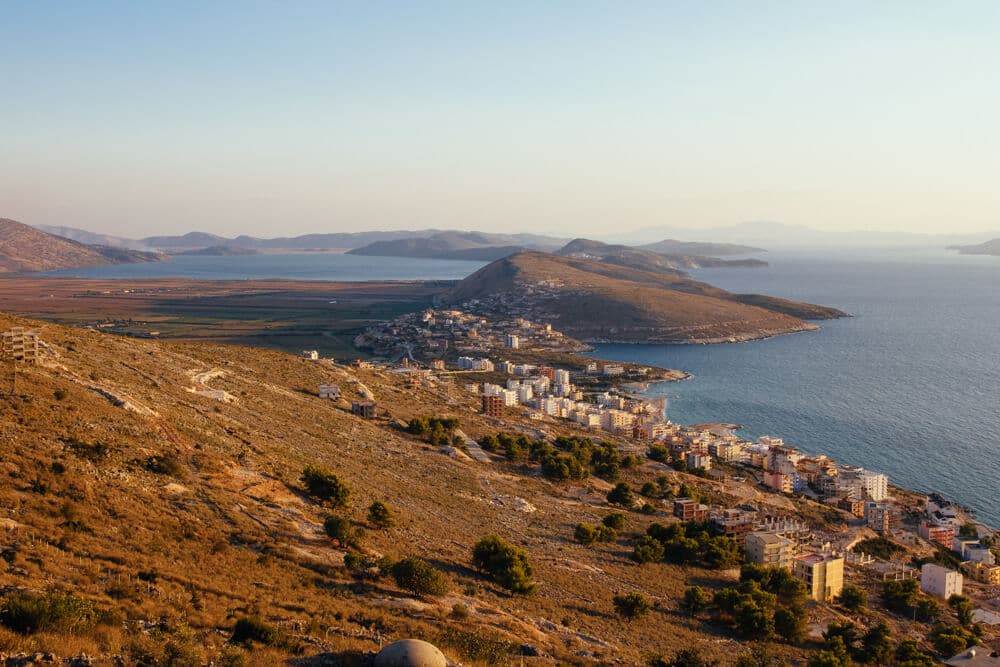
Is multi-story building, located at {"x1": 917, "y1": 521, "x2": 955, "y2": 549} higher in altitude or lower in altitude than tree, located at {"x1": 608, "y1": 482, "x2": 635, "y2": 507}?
lower

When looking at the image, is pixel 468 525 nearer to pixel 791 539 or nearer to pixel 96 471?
pixel 96 471

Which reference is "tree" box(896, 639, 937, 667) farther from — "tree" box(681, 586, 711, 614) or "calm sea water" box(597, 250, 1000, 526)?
"calm sea water" box(597, 250, 1000, 526)

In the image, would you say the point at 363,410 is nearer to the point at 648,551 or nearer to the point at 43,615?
the point at 648,551

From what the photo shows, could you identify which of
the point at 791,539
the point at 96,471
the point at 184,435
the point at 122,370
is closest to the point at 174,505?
the point at 96,471

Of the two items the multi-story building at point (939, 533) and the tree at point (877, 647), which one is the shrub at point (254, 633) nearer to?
the tree at point (877, 647)

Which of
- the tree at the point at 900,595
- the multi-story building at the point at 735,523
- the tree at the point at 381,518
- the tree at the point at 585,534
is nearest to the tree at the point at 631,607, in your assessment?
the tree at the point at 585,534

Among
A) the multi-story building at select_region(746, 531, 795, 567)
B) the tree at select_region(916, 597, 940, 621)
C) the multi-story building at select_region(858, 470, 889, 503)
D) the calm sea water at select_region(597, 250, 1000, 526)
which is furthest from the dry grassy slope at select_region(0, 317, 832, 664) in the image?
the calm sea water at select_region(597, 250, 1000, 526)
